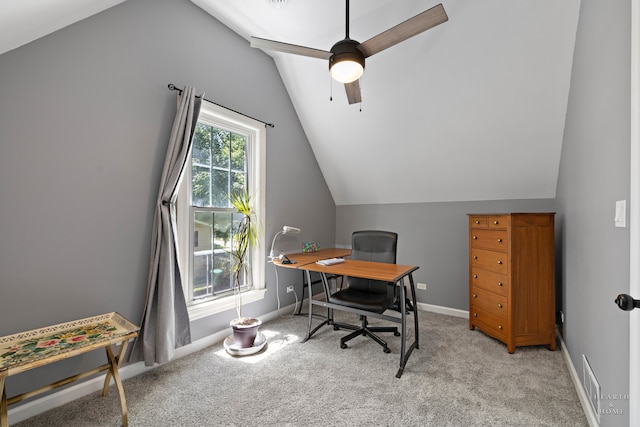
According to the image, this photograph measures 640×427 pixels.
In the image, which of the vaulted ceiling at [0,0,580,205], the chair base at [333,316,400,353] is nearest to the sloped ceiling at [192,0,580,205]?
the vaulted ceiling at [0,0,580,205]

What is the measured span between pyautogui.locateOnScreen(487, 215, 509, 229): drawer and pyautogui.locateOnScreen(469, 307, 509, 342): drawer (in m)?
0.87

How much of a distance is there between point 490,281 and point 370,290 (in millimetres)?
1207

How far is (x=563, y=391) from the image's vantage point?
6.42 ft

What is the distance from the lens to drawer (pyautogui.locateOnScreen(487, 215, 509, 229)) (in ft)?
8.55

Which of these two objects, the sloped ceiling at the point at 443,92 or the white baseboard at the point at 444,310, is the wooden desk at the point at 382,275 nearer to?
the white baseboard at the point at 444,310

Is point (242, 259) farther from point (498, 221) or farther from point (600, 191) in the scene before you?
point (600, 191)

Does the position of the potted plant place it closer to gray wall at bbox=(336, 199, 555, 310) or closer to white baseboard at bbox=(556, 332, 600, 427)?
gray wall at bbox=(336, 199, 555, 310)

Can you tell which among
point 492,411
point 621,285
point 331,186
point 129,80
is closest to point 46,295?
point 129,80

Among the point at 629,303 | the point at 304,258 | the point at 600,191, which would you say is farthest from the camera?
the point at 304,258

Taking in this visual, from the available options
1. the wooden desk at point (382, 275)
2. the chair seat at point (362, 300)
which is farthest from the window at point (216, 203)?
the chair seat at point (362, 300)

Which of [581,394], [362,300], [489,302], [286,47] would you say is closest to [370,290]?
[362,300]

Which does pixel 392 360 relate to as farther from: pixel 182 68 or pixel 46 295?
pixel 182 68

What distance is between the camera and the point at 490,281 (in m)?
2.80

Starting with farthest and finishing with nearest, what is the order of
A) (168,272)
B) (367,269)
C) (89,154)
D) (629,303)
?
(367,269), (168,272), (89,154), (629,303)
